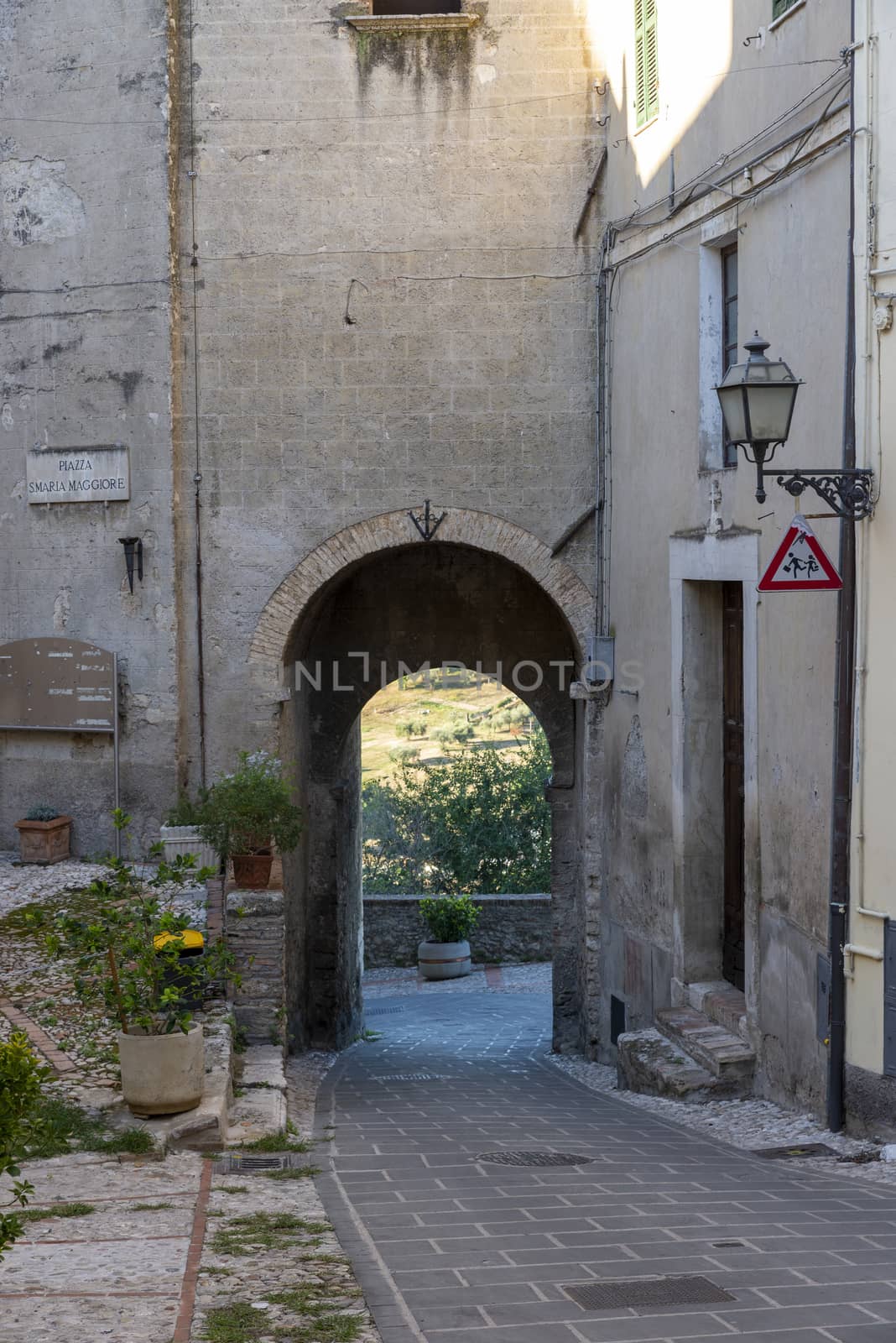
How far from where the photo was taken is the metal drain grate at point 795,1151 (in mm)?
7145

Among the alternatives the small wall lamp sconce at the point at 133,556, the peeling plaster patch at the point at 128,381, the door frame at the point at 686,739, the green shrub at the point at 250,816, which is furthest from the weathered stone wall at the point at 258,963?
the peeling plaster patch at the point at 128,381

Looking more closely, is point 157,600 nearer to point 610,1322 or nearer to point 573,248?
point 573,248

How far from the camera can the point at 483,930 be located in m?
22.3

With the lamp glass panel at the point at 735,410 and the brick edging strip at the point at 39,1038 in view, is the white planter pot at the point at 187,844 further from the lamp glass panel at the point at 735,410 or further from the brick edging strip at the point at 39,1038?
the lamp glass panel at the point at 735,410

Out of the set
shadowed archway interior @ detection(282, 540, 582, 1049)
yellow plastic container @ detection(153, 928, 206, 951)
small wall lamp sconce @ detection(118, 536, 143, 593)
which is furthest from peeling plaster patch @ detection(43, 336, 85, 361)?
yellow plastic container @ detection(153, 928, 206, 951)

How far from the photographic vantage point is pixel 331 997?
15336 millimetres

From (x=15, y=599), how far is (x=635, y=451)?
575cm

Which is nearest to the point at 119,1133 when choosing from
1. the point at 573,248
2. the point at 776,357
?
the point at 776,357

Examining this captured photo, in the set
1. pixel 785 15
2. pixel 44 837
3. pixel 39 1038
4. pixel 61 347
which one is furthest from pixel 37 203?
pixel 39 1038

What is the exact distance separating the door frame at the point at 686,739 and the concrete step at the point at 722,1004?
116 mm

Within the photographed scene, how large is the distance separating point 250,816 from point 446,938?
1113 cm

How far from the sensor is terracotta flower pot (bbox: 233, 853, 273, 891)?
35.6ft

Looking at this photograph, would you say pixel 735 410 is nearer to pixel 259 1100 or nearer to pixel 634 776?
pixel 259 1100

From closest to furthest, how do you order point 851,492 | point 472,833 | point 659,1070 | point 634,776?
point 851,492 → point 659,1070 → point 634,776 → point 472,833
